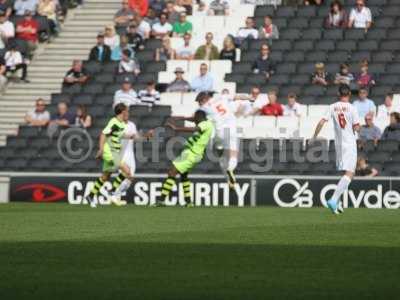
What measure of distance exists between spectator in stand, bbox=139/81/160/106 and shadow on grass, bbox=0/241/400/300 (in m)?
16.8

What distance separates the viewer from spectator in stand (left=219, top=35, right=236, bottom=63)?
110 feet

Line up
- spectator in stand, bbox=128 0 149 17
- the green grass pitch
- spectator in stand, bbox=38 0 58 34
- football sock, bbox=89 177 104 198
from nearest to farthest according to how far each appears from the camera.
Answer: the green grass pitch
football sock, bbox=89 177 104 198
spectator in stand, bbox=128 0 149 17
spectator in stand, bbox=38 0 58 34

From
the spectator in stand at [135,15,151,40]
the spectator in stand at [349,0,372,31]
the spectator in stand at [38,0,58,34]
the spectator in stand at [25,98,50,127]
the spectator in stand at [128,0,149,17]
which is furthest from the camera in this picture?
the spectator in stand at [38,0,58,34]

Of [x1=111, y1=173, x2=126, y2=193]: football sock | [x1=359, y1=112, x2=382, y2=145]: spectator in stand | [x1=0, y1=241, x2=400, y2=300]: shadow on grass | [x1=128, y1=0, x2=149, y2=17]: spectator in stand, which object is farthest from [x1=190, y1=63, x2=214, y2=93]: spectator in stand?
[x1=0, y1=241, x2=400, y2=300]: shadow on grass

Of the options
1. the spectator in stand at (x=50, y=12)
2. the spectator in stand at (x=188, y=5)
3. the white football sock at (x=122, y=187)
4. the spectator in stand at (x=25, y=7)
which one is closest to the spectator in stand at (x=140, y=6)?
the spectator in stand at (x=188, y=5)

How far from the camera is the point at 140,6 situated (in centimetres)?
3628

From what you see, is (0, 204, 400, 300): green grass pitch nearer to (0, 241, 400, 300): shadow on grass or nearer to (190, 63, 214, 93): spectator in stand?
(0, 241, 400, 300): shadow on grass

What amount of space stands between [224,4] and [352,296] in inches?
980

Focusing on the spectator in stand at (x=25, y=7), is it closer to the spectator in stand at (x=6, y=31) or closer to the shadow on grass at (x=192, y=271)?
the spectator in stand at (x=6, y=31)

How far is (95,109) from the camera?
3403 centimetres

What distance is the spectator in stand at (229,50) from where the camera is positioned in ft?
110

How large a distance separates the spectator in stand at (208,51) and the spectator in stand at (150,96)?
1475 mm

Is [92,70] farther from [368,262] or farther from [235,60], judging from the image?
[368,262]

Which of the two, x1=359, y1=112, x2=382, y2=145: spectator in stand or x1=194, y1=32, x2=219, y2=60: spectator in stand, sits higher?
x1=194, y1=32, x2=219, y2=60: spectator in stand
